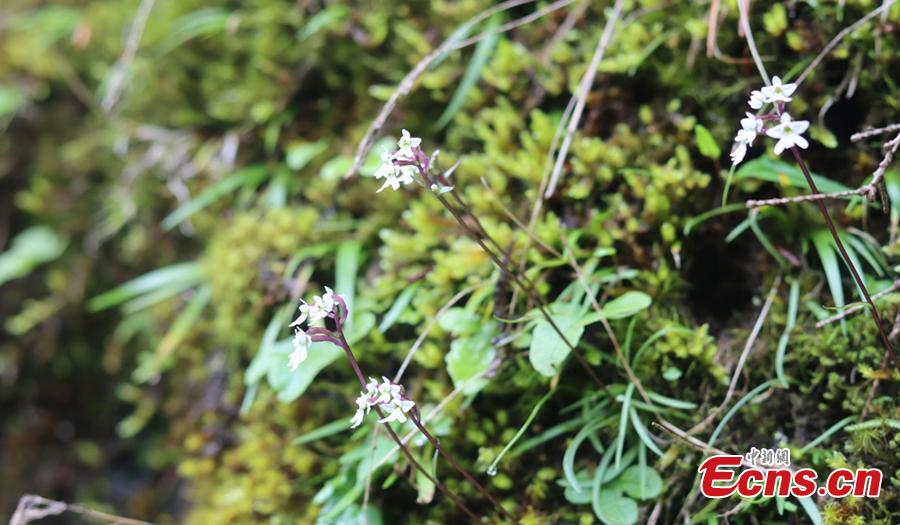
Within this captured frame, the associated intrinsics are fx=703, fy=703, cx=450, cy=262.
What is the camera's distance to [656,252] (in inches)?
67.5

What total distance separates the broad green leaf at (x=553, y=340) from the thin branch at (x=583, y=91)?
0.34m

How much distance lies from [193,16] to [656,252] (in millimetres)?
2003

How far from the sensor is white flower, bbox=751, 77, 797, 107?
1161 mm

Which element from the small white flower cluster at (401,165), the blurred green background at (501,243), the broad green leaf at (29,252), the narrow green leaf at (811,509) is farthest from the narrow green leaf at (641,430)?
the broad green leaf at (29,252)

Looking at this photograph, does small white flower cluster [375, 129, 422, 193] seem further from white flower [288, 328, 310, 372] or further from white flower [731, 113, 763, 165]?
white flower [731, 113, 763, 165]

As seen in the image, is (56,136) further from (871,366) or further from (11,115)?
(871,366)

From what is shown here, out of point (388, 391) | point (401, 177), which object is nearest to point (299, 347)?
point (388, 391)

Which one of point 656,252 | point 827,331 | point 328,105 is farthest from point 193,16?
point 827,331

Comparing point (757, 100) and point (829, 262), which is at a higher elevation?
point (757, 100)

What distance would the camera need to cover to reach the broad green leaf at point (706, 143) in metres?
1.67

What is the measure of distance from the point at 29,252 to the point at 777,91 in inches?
124

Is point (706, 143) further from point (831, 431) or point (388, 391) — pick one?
point (388, 391)

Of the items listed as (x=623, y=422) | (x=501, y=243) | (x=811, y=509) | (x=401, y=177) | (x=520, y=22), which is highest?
(x=520, y=22)

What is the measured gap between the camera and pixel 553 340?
153cm
